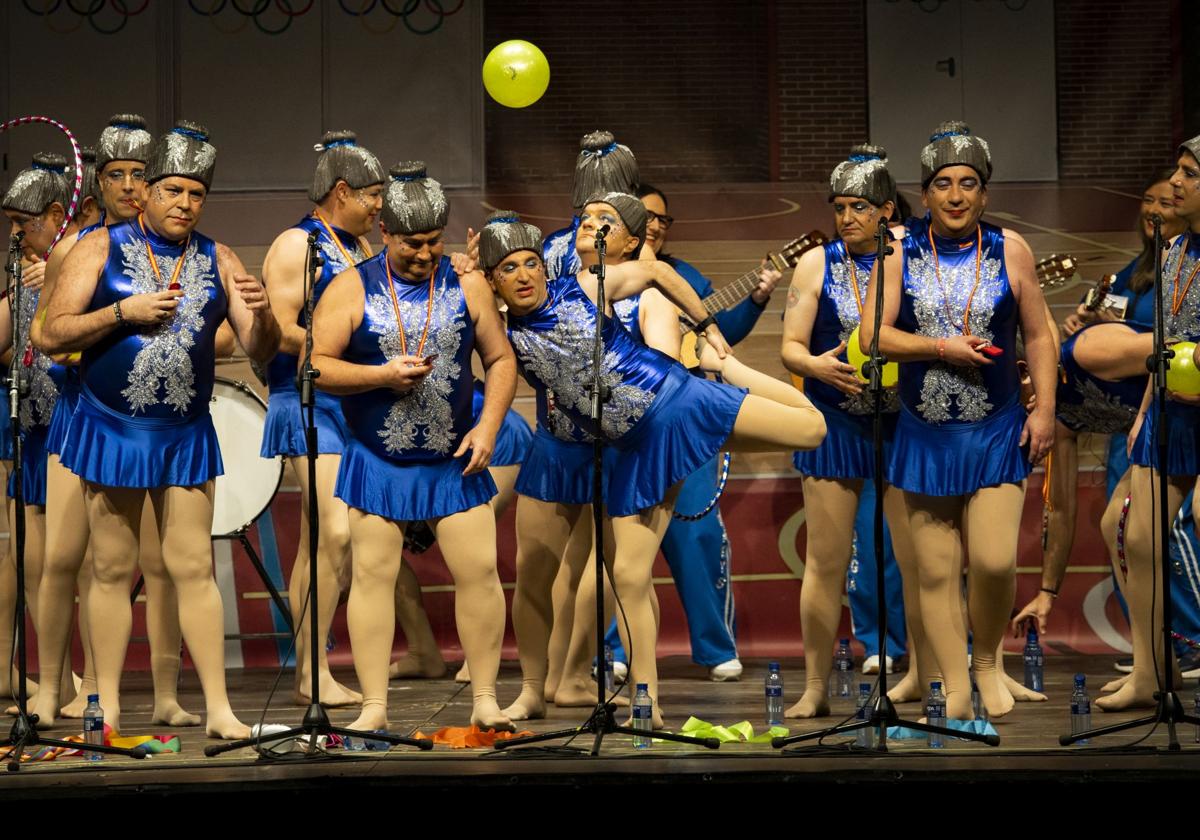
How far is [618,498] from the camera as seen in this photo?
509cm

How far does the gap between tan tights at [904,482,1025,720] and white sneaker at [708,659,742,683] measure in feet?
5.41

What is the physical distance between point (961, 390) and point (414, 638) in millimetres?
2813

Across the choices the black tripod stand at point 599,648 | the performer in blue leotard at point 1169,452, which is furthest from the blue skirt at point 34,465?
the performer in blue leotard at point 1169,452

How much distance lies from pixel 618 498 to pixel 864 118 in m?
9.01

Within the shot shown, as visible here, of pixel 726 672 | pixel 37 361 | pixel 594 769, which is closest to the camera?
pixel 594 769

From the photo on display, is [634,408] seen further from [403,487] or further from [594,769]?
[594,769]

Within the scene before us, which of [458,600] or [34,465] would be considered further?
[34,465]

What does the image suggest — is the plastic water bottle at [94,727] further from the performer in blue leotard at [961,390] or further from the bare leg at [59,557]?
the performer in blue leotard at [961,390]

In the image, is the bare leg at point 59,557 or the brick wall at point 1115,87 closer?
the bare leg at point 59,557

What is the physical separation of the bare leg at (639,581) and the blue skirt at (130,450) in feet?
4.28

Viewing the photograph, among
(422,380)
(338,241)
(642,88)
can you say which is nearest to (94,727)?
(422,380)

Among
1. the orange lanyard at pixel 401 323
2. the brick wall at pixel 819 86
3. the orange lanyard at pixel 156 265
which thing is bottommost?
the orange lanyard at pixel 401 323

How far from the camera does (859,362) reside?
5.75 m

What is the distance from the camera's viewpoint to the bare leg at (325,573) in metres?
5.68
